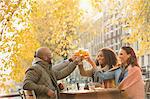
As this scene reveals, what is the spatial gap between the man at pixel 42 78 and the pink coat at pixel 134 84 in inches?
27.4

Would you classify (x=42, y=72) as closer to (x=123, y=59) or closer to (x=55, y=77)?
(x=55, y=77)

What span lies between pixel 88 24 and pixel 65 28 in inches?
73.2

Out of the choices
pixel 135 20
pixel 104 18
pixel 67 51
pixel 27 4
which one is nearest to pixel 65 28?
pixel 67 51

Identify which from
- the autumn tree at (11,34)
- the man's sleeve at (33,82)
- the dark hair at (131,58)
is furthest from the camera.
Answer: the autumn tree at (11,34)

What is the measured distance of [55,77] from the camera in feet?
11.6

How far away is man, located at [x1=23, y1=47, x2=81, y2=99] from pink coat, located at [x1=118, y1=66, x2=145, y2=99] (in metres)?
0.70

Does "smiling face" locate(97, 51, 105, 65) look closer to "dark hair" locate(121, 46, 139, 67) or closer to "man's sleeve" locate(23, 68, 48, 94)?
"dark hair" locate(121, 46, 139, 67)

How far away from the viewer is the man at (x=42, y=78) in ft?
10.5

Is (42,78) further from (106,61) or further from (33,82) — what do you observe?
(106,61)

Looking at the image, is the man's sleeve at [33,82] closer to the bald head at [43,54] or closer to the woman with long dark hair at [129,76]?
the bald head at [43,54]

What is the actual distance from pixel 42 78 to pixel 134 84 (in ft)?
2.97

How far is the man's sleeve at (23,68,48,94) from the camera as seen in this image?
3.19 m

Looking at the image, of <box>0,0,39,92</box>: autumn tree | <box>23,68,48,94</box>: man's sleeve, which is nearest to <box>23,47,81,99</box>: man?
<box>23,68,48,94</box>: man's sleeve

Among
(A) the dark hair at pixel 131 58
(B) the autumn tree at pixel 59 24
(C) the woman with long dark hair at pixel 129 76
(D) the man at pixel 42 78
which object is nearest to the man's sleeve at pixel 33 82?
(D) the man at pixel 42 78
